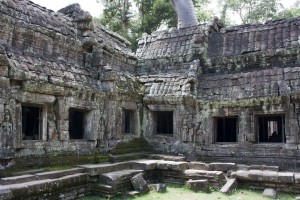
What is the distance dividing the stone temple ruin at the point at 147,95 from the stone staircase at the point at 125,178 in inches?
1.8

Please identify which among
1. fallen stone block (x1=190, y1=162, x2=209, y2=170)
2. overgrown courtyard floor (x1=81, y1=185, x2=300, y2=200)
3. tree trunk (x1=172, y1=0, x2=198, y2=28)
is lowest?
overgrown courtyard floor (x1=81, y1=185, x2=300, y2=200)

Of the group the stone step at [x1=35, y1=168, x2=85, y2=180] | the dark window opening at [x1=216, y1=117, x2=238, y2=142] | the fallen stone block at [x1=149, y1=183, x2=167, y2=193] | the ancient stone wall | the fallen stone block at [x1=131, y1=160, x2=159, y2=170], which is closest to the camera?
the stone step at [x1=35, y1=168, x2=85, y2=180]

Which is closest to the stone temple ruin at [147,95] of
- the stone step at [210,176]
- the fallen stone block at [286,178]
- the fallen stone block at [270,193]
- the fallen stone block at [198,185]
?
the fallen stone block at [286,178]

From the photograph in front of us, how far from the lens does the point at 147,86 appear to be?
11.9m

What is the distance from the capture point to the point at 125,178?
8.52 m

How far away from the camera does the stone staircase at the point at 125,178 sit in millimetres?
6730

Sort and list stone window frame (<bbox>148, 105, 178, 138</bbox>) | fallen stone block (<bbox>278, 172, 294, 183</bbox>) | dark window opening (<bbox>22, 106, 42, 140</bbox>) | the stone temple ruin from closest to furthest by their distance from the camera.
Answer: the stone temple ruin < fallen stone block (<bbox>278, 172, 294, 183</bbox>) < dark window opening (<bbox>22, 106, 42, 140</bbox>) < stone window frame (<bbox>148, 105, 178, 138</bbox>)

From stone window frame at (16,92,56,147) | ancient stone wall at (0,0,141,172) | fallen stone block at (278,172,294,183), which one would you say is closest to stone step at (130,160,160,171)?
ancient stone wall at (0,0,141,172)

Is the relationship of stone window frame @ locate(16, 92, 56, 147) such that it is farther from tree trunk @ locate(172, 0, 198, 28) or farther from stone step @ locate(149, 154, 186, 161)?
tree trunk @ locate(172, 0, 198, 28)

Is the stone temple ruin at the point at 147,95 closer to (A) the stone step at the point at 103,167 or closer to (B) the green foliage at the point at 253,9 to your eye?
(A) the stone step at the point at 103,167

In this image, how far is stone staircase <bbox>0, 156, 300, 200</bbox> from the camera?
6730mm

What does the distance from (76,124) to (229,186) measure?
16.1 ft

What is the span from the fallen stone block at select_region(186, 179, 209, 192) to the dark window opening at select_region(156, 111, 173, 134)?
11.5 feet

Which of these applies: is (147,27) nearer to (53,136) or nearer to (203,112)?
(203,112)
